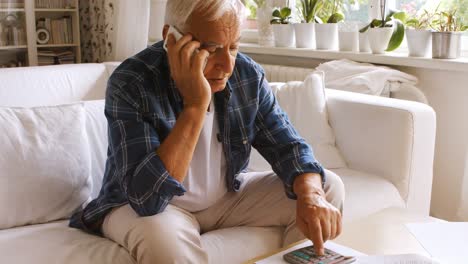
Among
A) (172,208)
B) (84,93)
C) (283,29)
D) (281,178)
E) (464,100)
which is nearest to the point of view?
(172,208)

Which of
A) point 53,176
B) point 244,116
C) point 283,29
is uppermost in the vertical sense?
point 283,29

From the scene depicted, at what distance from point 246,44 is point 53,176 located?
189 cm

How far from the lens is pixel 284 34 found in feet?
9.69

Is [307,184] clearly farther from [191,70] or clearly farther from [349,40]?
[349,40]

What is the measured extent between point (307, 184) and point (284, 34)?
1.74 metres

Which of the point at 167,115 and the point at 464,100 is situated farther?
the point at 464,100

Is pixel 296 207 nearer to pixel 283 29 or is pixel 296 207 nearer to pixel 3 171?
pixel 3 171

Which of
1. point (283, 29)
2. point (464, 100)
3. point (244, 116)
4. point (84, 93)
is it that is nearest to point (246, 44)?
point (283, 29)

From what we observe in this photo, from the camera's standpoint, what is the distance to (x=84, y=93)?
2.51 meters

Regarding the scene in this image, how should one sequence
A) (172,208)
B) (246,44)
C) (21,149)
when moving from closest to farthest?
(172,208), (21,149), (246,44)

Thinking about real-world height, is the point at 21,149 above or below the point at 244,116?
below

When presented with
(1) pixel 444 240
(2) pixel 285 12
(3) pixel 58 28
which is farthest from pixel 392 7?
(3) pixel 58 28

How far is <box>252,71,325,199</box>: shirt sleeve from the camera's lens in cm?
140

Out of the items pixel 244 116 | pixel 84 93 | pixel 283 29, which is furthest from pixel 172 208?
pixel 283 29
